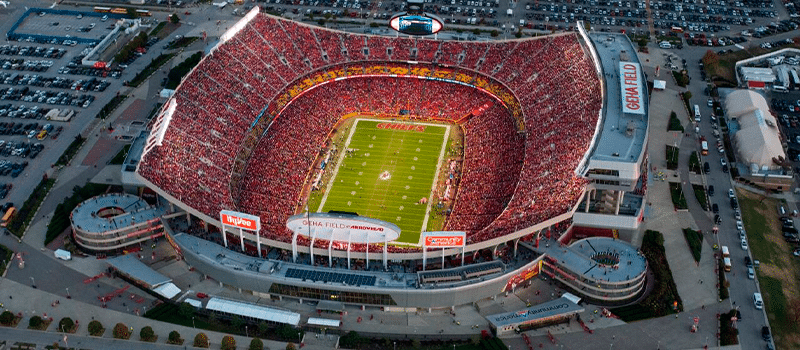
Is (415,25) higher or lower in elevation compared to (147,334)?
higher

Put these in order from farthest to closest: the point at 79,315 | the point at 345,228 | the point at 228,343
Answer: the point at 345,228, the point at 79,315, the point at 228,343

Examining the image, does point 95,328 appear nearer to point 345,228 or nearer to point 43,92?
point 345,228

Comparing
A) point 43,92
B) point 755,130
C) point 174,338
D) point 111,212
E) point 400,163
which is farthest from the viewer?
point 43,92

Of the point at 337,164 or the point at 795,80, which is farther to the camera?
the point at 795,80

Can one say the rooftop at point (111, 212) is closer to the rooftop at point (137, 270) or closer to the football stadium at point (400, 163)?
the football stadium at point (400, 163)

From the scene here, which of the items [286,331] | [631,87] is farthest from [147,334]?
[631,87]

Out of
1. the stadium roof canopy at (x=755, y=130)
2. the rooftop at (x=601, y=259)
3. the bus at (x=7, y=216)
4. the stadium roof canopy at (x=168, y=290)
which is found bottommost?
the stadium roof canopy at (x=168, y=290)

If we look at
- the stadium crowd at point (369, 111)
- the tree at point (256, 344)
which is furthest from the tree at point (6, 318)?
the tree at point (256, 344)
